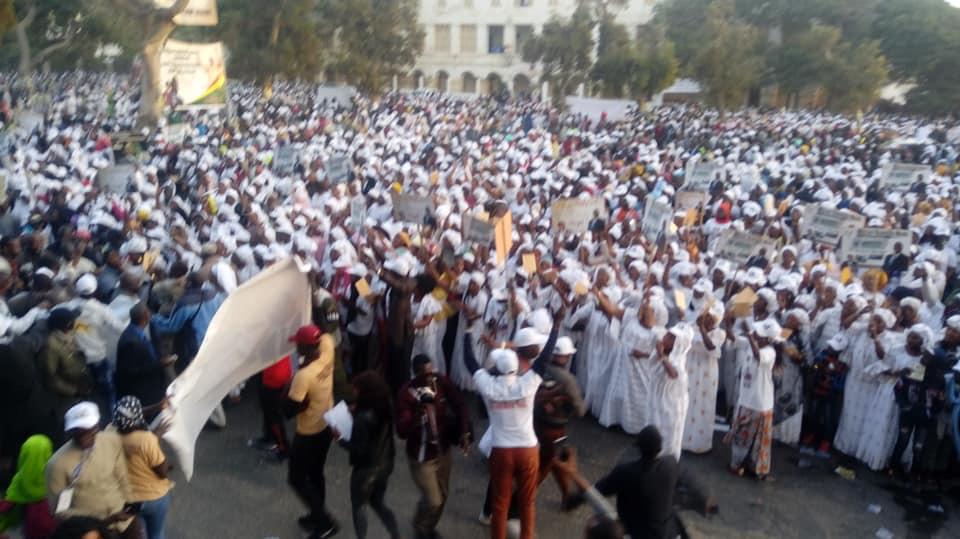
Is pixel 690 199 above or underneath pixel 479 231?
underneath

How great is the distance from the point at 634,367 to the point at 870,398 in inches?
72.9

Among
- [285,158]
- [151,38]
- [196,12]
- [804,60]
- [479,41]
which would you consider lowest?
[479,41]

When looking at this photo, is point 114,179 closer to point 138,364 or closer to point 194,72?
point 138,364

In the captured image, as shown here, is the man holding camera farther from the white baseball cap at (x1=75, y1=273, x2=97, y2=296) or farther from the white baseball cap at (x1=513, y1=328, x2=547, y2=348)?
the white baseball cap at (x1=75, y1=273, x2=97, y2=296)

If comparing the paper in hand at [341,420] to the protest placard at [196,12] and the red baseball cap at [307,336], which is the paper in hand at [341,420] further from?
the protest placard at [196,12]

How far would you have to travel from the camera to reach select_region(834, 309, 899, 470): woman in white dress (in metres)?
6.41

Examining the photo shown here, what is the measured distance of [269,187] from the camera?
12.6 m

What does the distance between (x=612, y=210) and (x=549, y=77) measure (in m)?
23.7

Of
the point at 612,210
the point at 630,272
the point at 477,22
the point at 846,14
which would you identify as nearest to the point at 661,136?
the point at 612,210

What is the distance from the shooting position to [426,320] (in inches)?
283

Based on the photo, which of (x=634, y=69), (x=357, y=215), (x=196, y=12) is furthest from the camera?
(x=634, y=69)

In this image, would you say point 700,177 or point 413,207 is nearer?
point 413,207

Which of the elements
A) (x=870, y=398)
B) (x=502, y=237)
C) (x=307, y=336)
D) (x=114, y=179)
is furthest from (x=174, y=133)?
(x=870, y=398)

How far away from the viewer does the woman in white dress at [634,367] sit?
6586 mm
